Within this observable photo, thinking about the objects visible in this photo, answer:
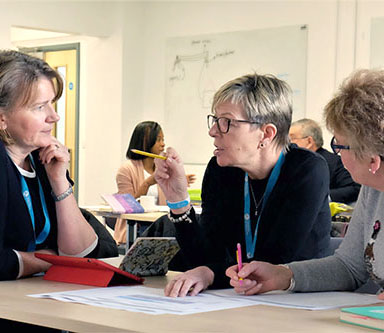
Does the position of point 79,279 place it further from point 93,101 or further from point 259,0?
point 93,101

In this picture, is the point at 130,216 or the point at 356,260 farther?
the point at 130,216

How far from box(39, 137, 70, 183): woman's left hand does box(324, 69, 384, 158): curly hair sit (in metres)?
1.00

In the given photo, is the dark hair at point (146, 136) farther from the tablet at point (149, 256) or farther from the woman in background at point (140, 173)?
the tablet at point (149, 256)

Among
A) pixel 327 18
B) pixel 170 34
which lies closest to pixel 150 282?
pixel 327 18

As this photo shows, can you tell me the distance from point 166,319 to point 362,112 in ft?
2.47

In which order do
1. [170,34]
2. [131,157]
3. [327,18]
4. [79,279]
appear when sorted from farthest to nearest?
[170,34], [327,18], [131,157], [79,279]

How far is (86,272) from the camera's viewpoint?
2252 mm

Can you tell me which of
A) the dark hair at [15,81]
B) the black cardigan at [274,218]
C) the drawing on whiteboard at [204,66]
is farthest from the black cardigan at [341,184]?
the dark hair at [15,81]

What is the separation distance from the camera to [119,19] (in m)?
8.82

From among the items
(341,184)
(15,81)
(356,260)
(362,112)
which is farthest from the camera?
(341,184)

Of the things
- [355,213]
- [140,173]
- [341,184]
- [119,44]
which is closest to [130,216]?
[140,173]

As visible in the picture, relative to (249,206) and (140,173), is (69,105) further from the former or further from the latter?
(249,206)

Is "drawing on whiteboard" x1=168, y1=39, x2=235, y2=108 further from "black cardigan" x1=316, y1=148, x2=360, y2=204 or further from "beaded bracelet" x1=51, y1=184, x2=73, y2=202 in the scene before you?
"beaded bracelet" x1=51, y1=184, x2=73, y2=202

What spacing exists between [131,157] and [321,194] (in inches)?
162
